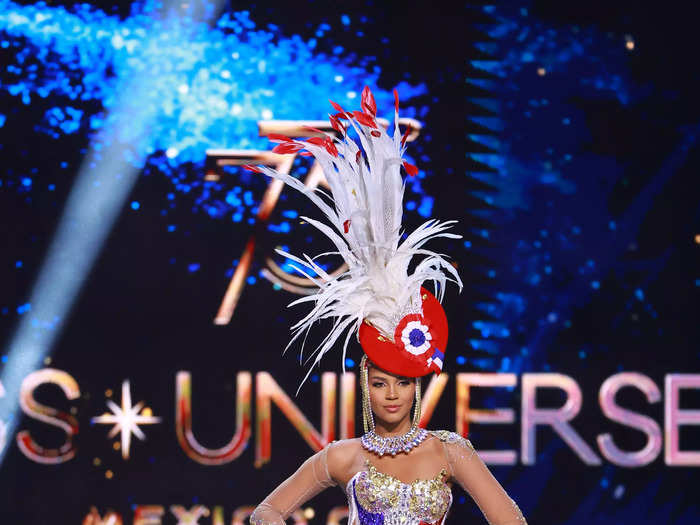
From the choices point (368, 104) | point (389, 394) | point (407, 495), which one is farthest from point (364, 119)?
point (407, 495)

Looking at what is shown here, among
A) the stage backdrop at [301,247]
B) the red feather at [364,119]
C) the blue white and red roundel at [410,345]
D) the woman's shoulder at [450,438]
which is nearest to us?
A: the red feather at [364,119]

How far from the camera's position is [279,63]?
4.54 meters

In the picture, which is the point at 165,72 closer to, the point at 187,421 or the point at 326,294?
the point at 187,421

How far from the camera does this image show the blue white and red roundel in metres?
2.52

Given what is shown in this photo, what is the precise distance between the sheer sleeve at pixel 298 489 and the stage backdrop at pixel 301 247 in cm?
177

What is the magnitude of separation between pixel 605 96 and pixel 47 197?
A: 275 centimetres

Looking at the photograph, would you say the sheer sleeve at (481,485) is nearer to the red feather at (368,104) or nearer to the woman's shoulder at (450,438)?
the woman's shoulder at (450,438)

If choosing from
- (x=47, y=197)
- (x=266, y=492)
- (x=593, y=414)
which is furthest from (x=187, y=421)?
(x=593, y=414)

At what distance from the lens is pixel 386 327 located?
2535 mm

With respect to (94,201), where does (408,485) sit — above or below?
below

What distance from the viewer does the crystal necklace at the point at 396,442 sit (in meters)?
2.61

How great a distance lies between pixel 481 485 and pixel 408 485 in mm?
203

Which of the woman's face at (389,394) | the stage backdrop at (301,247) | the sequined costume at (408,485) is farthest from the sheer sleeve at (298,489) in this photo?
the stage backdrop at (301,247)

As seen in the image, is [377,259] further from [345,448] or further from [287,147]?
[345,448]
